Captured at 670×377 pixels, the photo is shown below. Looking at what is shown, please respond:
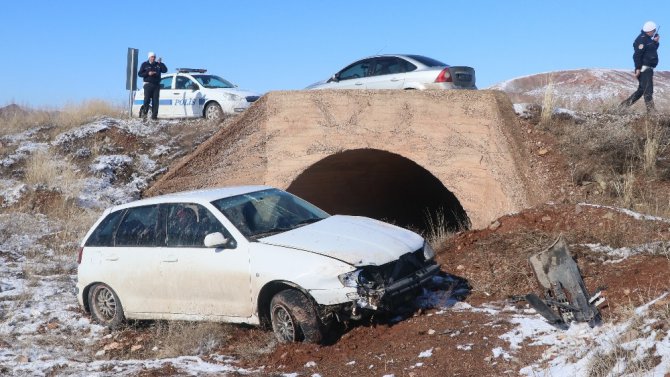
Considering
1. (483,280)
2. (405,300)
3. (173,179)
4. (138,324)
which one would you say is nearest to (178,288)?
(138,324)

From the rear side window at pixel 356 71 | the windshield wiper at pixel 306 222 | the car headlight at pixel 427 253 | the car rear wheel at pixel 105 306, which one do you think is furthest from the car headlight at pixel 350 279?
the rear side window at pixel 356 71

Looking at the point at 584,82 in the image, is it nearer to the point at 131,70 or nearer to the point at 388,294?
the point at 131,70

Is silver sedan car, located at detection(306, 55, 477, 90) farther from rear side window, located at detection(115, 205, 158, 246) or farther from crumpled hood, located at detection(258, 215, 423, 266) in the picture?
rear side window, located at detection(115, 205, 158, 246)

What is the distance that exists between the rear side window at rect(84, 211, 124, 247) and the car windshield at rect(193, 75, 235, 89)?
35.5 ft

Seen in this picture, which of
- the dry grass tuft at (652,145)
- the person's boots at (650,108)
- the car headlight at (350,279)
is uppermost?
the person's boots at (650,108)

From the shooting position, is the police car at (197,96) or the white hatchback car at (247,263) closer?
the white hatchback car at (247,263)

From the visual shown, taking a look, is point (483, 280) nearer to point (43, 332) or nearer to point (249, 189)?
point (249, 189)

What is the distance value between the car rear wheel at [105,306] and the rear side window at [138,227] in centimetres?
57

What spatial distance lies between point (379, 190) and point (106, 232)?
8058 mm

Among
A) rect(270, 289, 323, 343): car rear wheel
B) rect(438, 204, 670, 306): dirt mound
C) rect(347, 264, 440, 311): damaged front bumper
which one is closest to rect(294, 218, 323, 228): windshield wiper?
rect(270, 289, 323, 343): car rear wheel

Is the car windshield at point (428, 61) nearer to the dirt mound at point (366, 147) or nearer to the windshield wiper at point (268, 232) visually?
the dirt mound at point (366, 147)

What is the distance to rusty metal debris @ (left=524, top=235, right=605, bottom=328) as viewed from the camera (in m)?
6.30

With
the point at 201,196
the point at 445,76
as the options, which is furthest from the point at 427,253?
the point at 445,76

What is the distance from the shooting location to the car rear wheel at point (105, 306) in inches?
332
